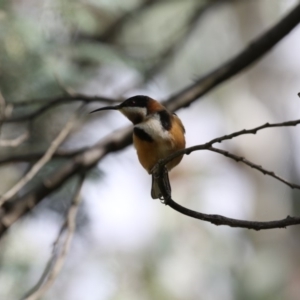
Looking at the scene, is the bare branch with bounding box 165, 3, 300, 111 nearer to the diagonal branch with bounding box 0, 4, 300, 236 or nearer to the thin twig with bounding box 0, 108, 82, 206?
the diagonal branch with bounding box 0, 4, 300, 236

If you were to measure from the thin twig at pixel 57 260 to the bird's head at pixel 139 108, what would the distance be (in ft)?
2.57

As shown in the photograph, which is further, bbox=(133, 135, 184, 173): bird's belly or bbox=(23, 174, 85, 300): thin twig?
bbox=(23, 174, 85, 300): thin twig

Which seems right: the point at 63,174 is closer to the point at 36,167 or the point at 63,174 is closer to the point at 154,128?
the point at 36,167

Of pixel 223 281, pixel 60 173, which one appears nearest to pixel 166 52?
pixel 60 173

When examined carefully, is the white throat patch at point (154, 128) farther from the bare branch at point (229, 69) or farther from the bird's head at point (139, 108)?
the bare branch at point (229, 69)

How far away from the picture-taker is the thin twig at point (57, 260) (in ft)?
9.00

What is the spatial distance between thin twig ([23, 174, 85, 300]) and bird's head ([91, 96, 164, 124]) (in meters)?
0.78

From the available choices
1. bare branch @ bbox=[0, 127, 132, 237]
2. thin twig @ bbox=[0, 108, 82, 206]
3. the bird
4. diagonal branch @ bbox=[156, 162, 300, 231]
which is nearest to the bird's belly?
the bird

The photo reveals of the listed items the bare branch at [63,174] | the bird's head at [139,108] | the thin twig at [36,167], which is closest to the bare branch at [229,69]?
the bare branch at [63,174]

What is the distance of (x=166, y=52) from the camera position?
527 cm

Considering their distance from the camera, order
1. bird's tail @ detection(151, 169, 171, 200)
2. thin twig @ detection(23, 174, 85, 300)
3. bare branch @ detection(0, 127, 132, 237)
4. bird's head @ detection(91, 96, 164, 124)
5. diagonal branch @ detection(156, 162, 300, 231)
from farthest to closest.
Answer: bare branch @ detection(0, 127, 132, 237) → thin twig @ detection(23, 174, 85, 300) → bird's head @ detection(91, 96, 164, 124) → bird's tail @ detection(151, 169, 171, 200) → diagonal branch @ detection(156, 162, 300, 231)

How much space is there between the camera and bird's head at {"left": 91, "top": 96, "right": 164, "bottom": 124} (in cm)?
231

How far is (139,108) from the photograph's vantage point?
2.35 metres

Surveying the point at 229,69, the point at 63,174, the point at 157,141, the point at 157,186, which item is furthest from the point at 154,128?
the point at 229,69
